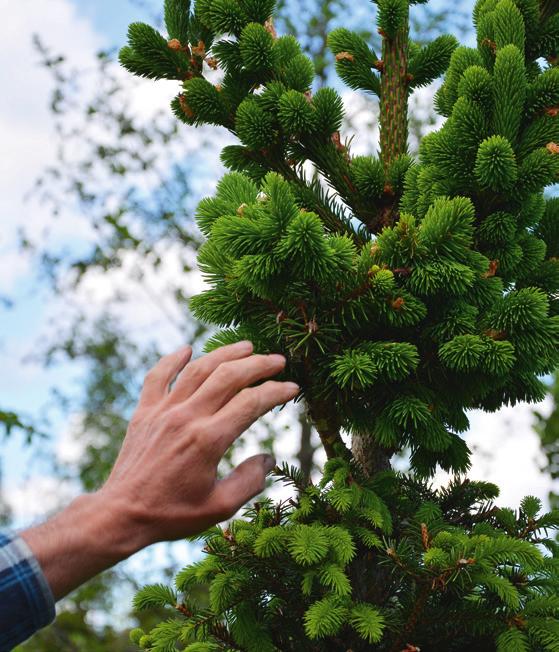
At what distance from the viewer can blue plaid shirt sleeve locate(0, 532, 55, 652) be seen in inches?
55.8

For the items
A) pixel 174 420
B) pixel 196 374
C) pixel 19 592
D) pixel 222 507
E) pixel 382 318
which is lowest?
pixel 19 592

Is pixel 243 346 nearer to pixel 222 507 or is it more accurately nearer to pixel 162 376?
pixel 162 376

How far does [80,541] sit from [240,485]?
1.25 ft

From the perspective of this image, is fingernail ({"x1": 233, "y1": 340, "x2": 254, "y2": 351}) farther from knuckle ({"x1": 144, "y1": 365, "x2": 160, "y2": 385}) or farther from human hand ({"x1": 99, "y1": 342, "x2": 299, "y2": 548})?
knuckle ({"x1": 144, "y1": 365, "x2": 160, "y2": 385})

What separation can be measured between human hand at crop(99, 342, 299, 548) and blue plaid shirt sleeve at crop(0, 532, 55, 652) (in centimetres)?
19

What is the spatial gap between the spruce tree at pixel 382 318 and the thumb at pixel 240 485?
1.11 ft

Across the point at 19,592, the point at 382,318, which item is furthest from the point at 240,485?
the point at 382,318

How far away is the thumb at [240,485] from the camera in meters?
1.65

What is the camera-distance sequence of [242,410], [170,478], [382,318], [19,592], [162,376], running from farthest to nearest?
[382,318], [162,376], [242,410], [170,478], [19,592]

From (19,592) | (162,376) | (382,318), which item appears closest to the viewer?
(19,592)

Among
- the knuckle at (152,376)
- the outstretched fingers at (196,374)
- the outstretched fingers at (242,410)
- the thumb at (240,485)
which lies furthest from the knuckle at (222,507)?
the knuckle at (152,376)

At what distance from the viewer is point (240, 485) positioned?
1700 mm

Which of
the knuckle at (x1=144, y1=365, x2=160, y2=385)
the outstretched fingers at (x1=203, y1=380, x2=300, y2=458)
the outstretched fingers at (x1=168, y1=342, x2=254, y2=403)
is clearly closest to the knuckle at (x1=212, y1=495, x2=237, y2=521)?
the outstretched fingers at (x1=203, y1=380, x2=300, y2=458)

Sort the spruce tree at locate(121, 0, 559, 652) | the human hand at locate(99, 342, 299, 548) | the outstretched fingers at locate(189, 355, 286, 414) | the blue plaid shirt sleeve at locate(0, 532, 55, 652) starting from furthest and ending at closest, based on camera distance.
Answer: the spruce tree at locate(121, 0, 559, 652)
the outstretched fingers at locate(189, 355, 286, 414)
the human hand at locate(99, 342, 299, 548)
the blue plaid shirt sleeve at locate(0, 532, 55, 652)
